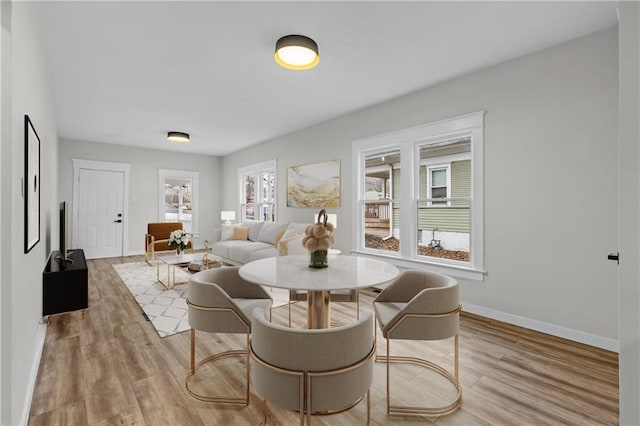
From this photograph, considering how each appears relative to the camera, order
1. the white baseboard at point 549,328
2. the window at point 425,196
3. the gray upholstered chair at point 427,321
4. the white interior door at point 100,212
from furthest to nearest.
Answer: the white interior door at point 100,212 < the window at point 425,196 < the white baseboard at point 549,328 < the gray upholstered chair at point 427,321

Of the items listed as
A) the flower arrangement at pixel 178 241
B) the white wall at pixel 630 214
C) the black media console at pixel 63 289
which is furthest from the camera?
the flower arrangement at pixel 178 241

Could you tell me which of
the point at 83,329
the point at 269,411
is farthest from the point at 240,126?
the point at 269,411

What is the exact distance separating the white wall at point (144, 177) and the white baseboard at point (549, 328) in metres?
7.05

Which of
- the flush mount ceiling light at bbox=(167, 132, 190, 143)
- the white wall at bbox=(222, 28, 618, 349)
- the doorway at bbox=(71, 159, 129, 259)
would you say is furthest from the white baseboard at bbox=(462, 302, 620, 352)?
the doorway at bbox=(71, 159, 129, 259)

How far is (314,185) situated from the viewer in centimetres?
533

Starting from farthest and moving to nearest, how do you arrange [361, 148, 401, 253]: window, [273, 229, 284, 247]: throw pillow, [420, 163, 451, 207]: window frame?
[273, 229, 284, 247]: throw pillow, [361, 148, 401, 253]: window, [420, 163, 451, 207]: window frame

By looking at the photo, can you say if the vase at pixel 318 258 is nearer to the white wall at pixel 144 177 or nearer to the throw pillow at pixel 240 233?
the throw pillow at pixel 240 233

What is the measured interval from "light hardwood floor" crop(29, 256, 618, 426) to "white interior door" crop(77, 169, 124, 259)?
4.50 m

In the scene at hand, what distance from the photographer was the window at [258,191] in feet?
21.8

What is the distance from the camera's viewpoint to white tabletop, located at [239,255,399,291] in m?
1.61

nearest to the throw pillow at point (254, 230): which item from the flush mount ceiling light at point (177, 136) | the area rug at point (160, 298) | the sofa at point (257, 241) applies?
the sofa at point (257, 241)

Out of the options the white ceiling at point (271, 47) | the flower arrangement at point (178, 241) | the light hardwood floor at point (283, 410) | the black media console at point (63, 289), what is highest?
the white ceiling at point (271, 47)

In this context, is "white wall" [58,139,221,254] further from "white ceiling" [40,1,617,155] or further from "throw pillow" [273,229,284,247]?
"throw pillow" [273,229,284,247]

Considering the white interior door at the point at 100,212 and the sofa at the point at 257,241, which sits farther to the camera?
the white interior door at the point at 100,212
